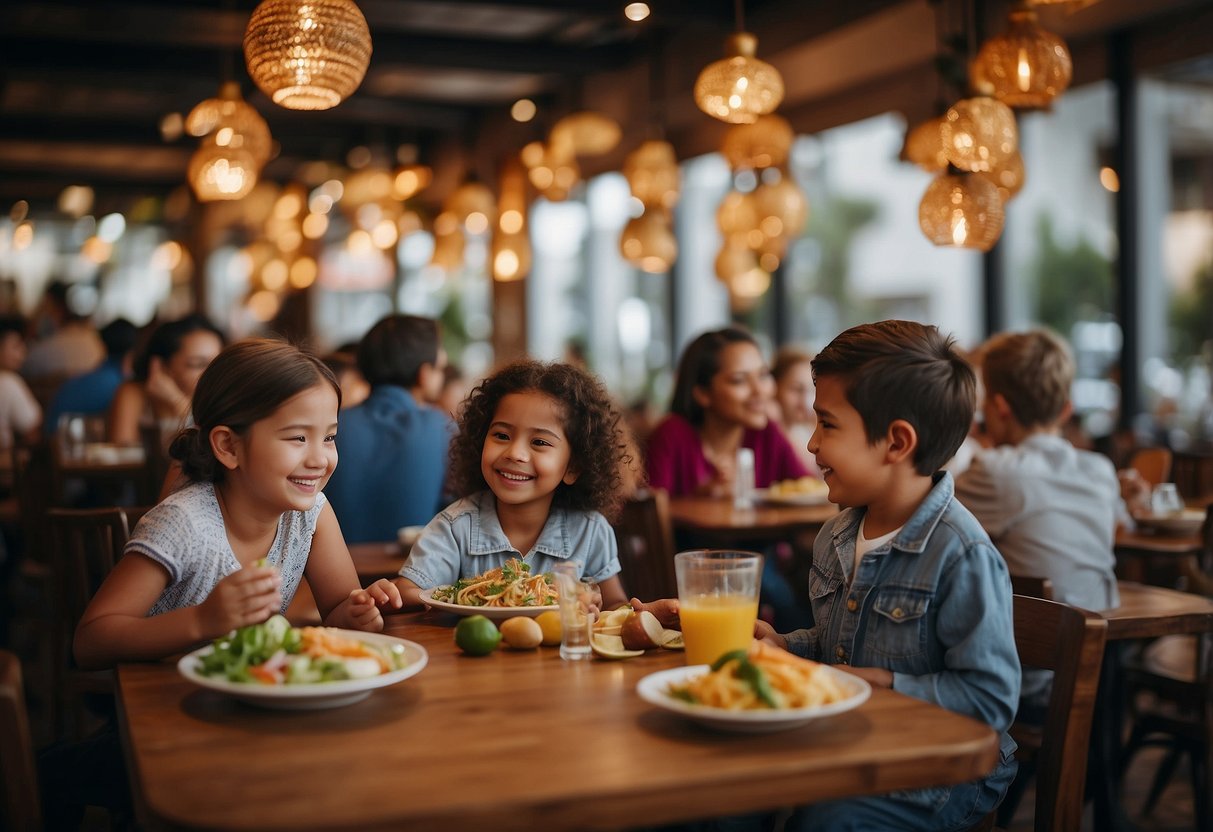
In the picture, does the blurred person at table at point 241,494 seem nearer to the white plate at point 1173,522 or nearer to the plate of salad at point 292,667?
the plate of salad at point 292,667

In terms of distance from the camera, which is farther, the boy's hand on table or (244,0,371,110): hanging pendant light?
(244,0,371,110): hanging pendant light

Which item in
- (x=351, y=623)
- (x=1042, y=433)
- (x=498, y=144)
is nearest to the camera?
(x=351, y=623)

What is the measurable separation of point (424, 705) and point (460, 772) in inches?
11.3

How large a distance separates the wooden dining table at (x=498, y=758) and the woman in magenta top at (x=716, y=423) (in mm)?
2738

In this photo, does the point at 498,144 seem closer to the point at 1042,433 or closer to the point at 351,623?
the point at 1042,433

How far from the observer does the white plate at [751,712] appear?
1361 mm

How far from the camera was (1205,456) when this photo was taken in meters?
4.70

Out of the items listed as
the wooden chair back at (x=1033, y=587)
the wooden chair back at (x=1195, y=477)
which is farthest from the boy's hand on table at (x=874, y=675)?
the wooden chair back at (x=1195, y=477)

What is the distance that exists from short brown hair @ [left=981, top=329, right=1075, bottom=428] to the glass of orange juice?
1.75 metres

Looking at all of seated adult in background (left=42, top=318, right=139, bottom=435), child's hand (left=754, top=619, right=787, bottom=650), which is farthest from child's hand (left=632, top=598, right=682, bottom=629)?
seated adult in background (left=42, top=318, right=139, bottom=435)

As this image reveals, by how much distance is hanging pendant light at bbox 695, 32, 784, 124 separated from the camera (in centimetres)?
399

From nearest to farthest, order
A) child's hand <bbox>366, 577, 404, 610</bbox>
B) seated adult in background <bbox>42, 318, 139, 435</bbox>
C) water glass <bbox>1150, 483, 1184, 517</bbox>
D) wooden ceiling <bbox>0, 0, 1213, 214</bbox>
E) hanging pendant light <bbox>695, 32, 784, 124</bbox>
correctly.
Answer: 1. child's hand <bbox>366, 577, 404, 610</bbox>
2. water glass <bbox>1150, 483, 1184, 517</bbox>
3. hanging pendant light <bbox>695, 32, 784, 124</bbox>
4. seated adult in background <bbox>42, 318, 139, 435</bbox>
5. wooden ceiling <bbox>0, 0, 1213, 214</bbox>

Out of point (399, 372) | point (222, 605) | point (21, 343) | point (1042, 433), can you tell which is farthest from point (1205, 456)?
point (21, 343)

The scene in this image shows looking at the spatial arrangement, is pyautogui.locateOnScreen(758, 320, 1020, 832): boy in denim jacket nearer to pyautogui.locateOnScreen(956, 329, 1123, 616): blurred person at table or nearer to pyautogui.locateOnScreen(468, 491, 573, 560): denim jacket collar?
pyautogui.locateOnScreen(468, 491, 573, 560): denim jacket collar
